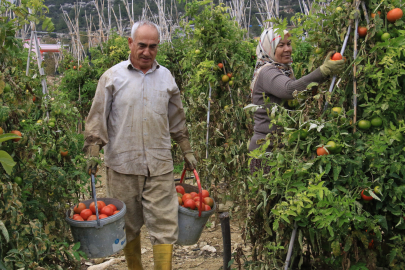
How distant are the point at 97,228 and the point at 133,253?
2.62 ft

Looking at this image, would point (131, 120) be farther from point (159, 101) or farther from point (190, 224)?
point (190, 224)

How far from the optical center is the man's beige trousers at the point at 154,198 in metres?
2.82

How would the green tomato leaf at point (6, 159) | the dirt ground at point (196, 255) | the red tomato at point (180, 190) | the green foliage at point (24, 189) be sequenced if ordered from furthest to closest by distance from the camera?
1. the dirt ground at point (196, 255)
2. the red tomato at point (180, 190)
3. the green foliage at point (24, 189)
4. the green tomato leaf at point (6, 159)

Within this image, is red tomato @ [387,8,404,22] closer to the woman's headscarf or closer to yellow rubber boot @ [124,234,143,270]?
the woman's headscarf

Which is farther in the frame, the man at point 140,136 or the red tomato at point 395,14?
the man at point 140,136

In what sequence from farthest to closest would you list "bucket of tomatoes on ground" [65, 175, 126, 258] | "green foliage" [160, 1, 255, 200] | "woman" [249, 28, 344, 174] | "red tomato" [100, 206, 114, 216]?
"green foliage" [160, 1, 255, 200] < "woman" [249, 28, 344, 174] < "red tomato" [100, 206, 114, 216] < "bucket of tomatoes on ground" [65, 175, 126, 258]

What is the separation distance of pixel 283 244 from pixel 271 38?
4.62 feet

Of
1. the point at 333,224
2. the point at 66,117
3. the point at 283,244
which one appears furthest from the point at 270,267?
the point at 66,117

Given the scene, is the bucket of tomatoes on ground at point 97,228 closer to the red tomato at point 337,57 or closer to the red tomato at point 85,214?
the red tomato at point 85,214

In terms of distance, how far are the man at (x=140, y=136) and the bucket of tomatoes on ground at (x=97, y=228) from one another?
0.37 meters

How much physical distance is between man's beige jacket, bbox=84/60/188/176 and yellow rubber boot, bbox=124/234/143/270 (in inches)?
23.9

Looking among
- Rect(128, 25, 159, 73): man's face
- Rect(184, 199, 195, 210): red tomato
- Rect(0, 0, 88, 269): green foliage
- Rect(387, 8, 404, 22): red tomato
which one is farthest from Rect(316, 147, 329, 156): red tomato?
Rect(0, 0, 88, 269): green foliage

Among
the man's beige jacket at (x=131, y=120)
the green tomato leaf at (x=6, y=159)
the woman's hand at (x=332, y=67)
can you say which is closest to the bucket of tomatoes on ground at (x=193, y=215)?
the man's beige jacket at (x=131, y=120)

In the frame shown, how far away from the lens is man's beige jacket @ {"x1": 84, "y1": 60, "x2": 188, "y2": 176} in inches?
108
